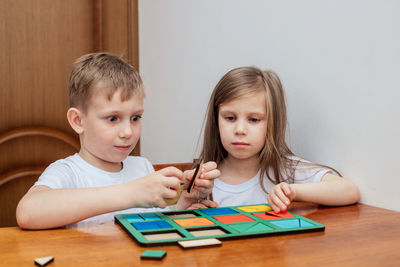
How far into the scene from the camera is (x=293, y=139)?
1323 millimetres

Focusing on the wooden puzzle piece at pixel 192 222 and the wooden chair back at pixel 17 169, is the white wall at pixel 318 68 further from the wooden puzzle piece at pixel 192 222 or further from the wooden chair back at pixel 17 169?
the wooden chair back at pixel 17 169

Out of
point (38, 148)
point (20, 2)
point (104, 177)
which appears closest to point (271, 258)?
point (104, 177)

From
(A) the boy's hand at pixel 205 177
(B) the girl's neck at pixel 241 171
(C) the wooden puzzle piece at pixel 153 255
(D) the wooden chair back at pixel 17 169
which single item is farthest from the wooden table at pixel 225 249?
(D) the wooden chair back at pixel 17 169

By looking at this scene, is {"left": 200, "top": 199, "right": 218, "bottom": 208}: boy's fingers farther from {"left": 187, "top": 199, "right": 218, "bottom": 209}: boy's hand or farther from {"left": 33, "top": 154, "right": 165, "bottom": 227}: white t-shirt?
{"left": 33, "top": 154, "right": 165, "bottom": 227}: white t-shirt

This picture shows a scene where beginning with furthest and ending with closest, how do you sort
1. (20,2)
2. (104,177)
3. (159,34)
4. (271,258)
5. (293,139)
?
(159,34)
(20,2)
(293,139)
(104,177)
(271,258)

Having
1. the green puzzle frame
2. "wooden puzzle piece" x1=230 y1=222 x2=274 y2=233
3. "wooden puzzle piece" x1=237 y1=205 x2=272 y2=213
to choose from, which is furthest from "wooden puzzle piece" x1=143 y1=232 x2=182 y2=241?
"wooden puzzle piece" x1=237 y1=205 x2=272 y2=213

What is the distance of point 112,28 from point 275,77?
1.17 meters

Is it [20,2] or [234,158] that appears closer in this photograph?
[234,158]

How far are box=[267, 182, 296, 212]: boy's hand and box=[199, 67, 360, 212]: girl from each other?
0.20 meters

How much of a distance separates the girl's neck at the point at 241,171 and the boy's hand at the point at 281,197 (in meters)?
0.29

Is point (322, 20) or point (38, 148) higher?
point (322, 20)

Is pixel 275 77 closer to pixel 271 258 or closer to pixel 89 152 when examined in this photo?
pixel 89 152

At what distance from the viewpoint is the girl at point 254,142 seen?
1.14m

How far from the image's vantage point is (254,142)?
114 centimetres
